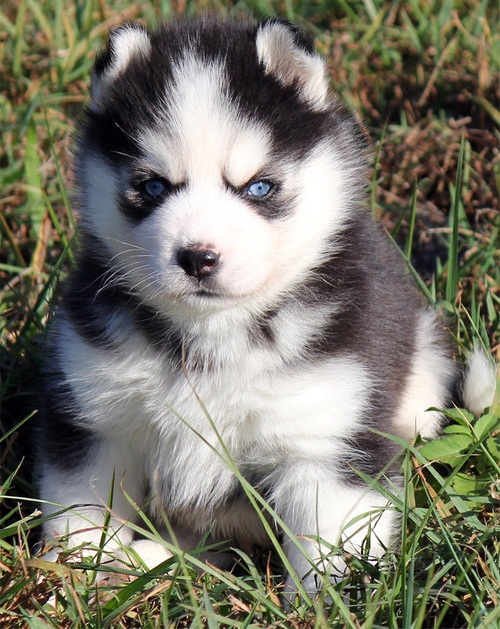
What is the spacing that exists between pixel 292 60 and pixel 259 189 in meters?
0.45

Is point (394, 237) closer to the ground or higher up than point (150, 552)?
higher up

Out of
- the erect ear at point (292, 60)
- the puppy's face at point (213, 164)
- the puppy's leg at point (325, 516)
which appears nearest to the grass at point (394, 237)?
the puppy's leg at point (325, 516)

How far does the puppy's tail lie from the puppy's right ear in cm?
165

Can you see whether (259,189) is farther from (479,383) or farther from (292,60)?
(479,383)

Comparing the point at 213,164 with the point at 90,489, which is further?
the point at 90,489

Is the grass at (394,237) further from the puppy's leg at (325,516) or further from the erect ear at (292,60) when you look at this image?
the erect ear at (292,60)

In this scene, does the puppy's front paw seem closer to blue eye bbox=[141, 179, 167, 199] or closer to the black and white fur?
the black and white fur

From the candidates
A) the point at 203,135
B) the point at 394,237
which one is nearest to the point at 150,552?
the point at 203,135

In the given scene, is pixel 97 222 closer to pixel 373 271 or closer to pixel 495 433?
pixel 373 271

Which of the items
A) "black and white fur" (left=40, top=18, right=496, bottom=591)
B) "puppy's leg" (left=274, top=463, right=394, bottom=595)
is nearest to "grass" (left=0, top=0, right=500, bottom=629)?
"puppy's leg" (left=274, top=463, right=394, bottom=595)

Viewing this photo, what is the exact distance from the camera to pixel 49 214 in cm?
498

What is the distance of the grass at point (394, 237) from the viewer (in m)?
2.81

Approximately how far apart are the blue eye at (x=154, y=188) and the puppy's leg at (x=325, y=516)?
3.04 feet

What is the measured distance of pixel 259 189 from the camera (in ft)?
9.60
